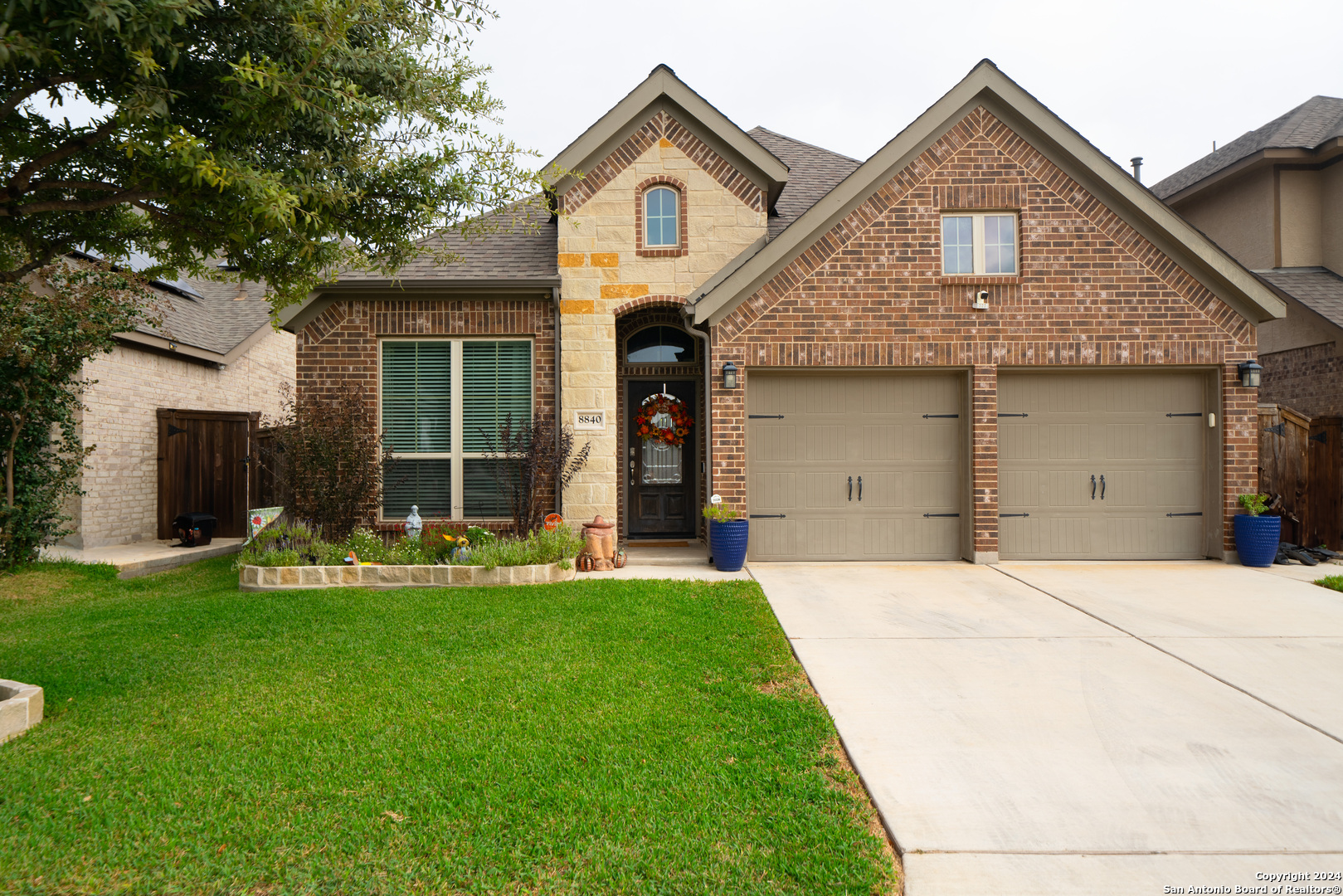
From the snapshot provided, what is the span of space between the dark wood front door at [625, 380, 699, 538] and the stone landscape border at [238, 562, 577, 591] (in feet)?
11.2

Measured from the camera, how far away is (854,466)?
941 centimetres

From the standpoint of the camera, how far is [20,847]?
9.51ft

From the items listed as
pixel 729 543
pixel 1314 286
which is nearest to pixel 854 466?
pixel 729 543

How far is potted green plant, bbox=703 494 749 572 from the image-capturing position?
8.69 metres

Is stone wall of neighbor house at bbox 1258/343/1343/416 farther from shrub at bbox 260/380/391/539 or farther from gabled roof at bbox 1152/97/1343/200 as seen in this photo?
shrub at bbox 260/380/391/539

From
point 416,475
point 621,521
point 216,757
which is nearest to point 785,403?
point 621,521

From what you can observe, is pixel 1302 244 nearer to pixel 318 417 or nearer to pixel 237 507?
pixel 318 417

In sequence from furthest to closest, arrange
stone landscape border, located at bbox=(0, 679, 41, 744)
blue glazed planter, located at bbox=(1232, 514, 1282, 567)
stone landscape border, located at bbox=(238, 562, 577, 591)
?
1. blue glazed planter, located at bbox=(1232, 514, 1282, 567)
2. stone landscape border, located at bbox=(238, 562, 577, 591)
3. stone landscape border, located at bbox=(0, 679, 41, 744)

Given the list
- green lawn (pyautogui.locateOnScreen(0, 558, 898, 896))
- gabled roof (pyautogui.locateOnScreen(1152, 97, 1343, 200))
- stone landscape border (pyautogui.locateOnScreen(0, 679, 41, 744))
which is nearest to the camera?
green lawn (pyautogui.locateOnScreen(0, 558, 898, 896))

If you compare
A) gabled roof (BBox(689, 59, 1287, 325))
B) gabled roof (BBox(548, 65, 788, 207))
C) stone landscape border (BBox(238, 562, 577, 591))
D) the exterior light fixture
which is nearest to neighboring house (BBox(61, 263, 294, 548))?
stone landscape border (BBox(238, 562, 577, 591))

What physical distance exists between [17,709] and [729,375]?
7.07m

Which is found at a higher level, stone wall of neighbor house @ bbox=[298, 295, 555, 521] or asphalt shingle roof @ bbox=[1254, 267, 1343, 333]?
asphalt shingle roof @ bbox=[1254, 267, 1343, 333]

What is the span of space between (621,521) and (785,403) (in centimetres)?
316

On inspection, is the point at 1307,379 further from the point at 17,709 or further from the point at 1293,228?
the point at 17,709
